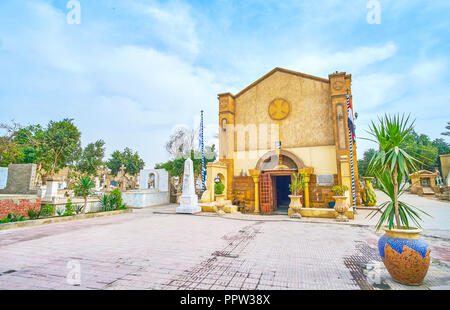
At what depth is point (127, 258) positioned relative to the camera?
500 cm

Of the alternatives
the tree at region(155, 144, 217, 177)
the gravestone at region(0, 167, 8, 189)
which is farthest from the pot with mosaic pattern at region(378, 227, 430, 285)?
the gravestone at region(0, 167, 8, 189)

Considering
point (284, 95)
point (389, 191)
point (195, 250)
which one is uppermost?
point (284, 95)

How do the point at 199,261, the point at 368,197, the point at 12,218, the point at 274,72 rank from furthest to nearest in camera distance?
the point at 274,72 → the point at 368,197 → the point at 12,218 → the point at 199,261

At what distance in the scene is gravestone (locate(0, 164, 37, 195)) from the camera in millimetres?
15562

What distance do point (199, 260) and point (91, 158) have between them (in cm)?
4022

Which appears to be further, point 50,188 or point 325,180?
point 325,180

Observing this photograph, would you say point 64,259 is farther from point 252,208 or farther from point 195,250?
point 252,208

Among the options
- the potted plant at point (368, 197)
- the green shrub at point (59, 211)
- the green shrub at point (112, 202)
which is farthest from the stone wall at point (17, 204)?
→ the potted plant at point (368, 197)

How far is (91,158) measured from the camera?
126ft

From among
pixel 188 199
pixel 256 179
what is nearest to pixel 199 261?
pixel 188 199

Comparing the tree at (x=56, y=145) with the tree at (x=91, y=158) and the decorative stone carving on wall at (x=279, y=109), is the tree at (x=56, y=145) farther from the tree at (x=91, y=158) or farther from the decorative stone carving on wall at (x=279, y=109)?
the decorative stone carving on wall at (x=279, y=109)

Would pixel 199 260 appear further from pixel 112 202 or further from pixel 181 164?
pixel 181 164

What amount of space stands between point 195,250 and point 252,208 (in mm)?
10088
